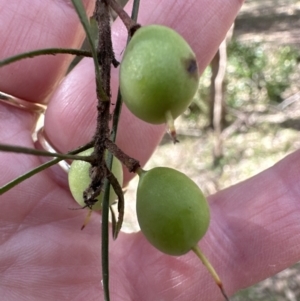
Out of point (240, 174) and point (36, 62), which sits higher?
point (36, 62)

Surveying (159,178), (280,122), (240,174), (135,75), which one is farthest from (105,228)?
(280,122)

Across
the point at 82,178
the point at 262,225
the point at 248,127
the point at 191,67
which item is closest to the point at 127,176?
the point at 262,225

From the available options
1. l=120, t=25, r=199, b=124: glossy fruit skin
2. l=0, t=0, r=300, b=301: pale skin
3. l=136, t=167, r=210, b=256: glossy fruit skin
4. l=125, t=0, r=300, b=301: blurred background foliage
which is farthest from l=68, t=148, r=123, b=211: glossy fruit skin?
l=125, t=0, r=300, b=301: blurred background foliage

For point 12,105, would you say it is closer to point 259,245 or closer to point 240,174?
point 259,245

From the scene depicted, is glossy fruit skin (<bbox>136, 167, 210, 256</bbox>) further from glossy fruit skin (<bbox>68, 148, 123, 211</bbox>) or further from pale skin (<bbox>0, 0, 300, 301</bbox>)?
pale skin (<bbox>0, 0, 300, 301</bbox>)

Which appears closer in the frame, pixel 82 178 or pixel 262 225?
pixel 82 178

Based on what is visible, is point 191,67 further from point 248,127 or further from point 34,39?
point 248,127

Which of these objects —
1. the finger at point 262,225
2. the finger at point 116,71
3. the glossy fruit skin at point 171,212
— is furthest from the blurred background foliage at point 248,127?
the glossy fruit skin at point 171,212

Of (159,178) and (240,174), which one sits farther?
(240,174)
